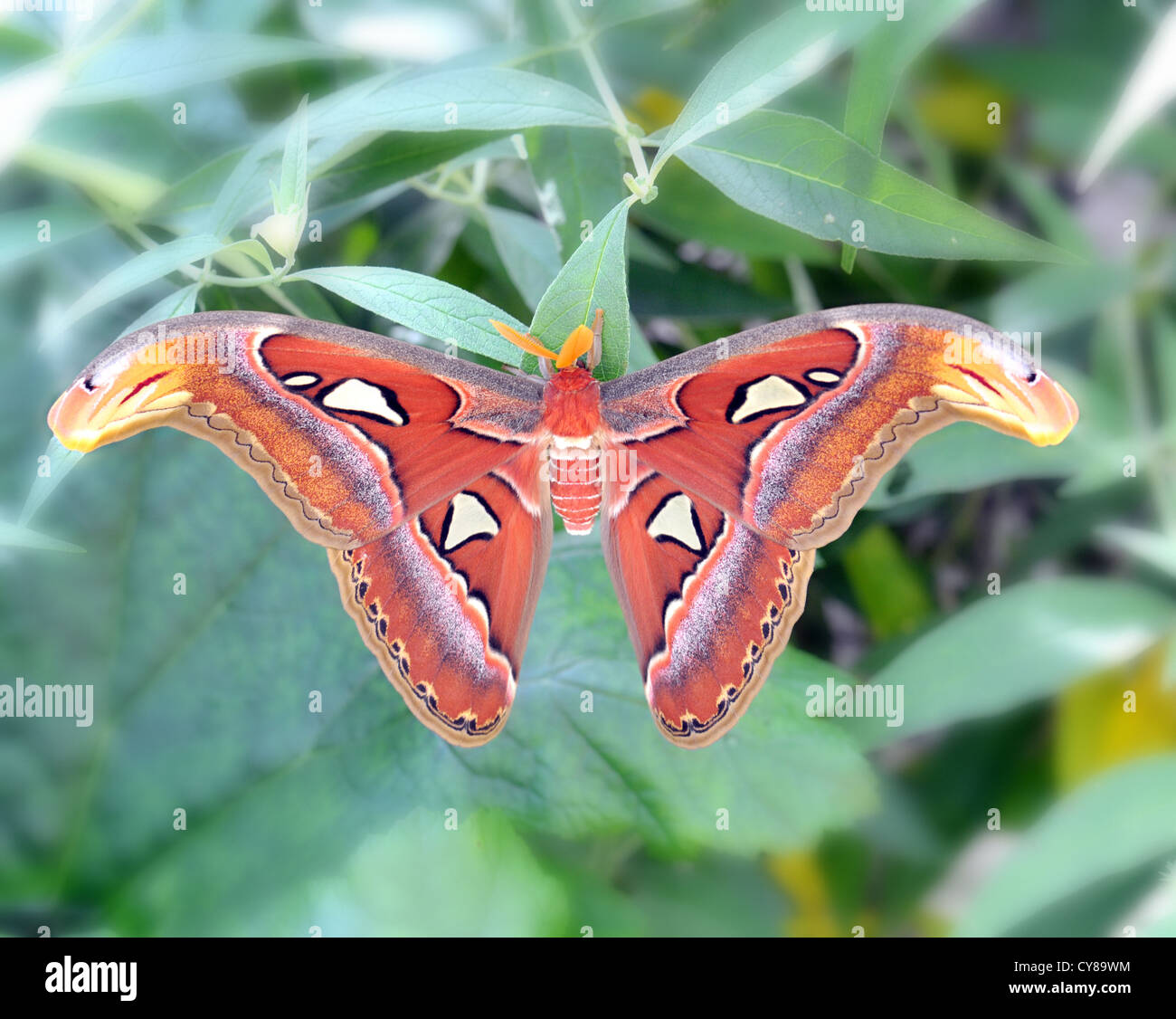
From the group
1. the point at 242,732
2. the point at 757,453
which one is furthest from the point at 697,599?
the point at 242,732

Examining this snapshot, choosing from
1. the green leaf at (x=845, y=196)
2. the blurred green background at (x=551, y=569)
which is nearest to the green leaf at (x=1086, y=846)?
the blurred green background at (x=551, y=569)

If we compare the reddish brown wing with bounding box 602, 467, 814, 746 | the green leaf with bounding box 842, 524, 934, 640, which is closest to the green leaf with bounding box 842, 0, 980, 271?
the reddish brown wing with bounding box 602, 467, 814, 746

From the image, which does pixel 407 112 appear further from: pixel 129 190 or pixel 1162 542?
pixel 1162 542

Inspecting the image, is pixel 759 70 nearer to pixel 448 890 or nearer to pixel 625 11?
pixel 625 11

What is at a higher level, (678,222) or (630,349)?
(678,222)

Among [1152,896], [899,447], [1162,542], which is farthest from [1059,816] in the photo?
[899,447]
